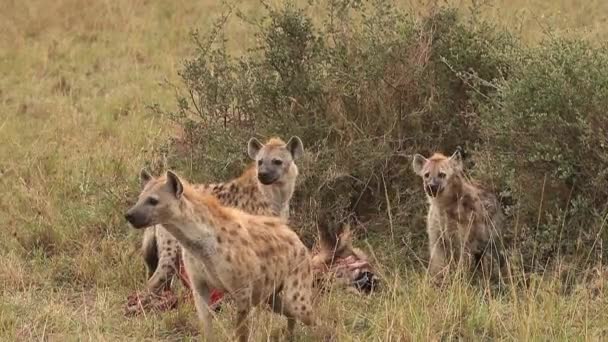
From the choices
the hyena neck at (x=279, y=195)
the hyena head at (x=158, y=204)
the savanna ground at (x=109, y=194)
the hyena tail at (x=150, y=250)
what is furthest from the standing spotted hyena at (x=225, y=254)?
the hyena neck at (x=279, y=195)

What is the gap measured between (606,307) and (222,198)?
242 cm

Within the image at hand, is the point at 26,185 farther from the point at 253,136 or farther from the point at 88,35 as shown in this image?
the point at 88,35

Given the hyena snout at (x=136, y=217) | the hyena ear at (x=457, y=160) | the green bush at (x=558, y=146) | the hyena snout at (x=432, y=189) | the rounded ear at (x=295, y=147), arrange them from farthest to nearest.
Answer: the rounded ear at (x=295, y=147) → the hyena ear at (x=457, y=160) → the hyena snout at (x=432, y=189) → the green bush at (x=558, y=146) → the hyena snout at (x=136, y=217)

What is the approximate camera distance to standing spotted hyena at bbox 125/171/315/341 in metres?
4.77

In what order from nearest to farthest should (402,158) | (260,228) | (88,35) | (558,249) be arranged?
(260,228) < (558,249) < (402,158) < (88,35)

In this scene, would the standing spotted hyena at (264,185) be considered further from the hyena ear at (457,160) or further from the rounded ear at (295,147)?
the hyena ear at (457,160)

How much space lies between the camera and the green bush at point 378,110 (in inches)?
246

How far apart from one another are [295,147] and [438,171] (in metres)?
0.95

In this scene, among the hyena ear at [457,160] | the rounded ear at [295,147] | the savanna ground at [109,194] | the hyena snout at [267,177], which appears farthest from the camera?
the rounded ear at [295,147]

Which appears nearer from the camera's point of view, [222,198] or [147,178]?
[147,178]

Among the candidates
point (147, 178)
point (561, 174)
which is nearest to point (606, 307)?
point (561, 174)

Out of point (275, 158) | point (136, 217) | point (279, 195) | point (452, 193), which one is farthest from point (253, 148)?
point (136, 217)

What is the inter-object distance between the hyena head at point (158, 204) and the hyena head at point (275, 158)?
1.59 m

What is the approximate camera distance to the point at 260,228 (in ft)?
16.7
